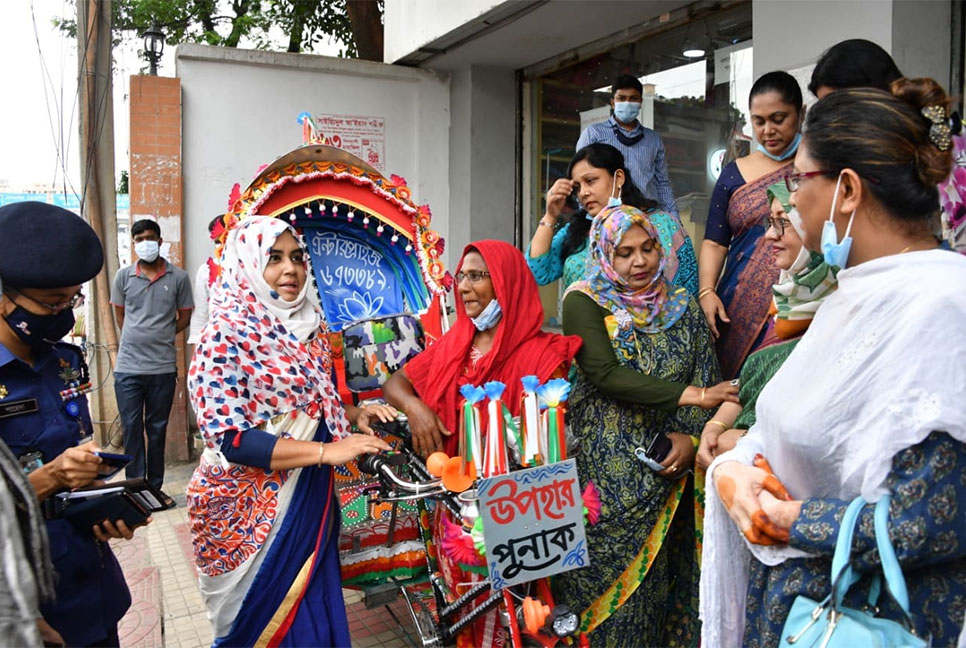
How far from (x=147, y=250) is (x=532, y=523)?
14.7 feet

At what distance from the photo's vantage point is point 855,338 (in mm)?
1338

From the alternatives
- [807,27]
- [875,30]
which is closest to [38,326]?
[875,30]

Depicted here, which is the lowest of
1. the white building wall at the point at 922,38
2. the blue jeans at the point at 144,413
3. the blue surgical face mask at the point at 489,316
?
the blue jeans at the point at 144,413

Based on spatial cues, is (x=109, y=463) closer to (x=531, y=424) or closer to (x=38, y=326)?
(x=38, y=326)

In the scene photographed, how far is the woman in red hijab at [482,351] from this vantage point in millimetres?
2709

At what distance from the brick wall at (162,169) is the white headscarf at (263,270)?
4133mm

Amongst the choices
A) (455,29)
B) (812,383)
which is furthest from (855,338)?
(455,29)

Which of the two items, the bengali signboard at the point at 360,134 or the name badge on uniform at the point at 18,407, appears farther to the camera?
the bengali signboard at the point at 360,134

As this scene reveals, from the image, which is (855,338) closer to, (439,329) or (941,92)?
(941,92)

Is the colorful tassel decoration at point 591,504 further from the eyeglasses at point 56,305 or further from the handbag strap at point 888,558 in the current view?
the eyeglasses at point 56,305

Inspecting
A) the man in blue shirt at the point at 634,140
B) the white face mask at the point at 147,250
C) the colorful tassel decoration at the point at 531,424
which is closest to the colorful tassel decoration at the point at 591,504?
the colorful tassel decoration at the point at 531,424

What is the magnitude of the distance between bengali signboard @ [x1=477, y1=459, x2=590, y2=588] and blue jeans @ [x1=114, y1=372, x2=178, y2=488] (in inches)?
164

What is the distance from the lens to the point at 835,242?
1.39m

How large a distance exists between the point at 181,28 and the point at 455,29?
10.0 metres
